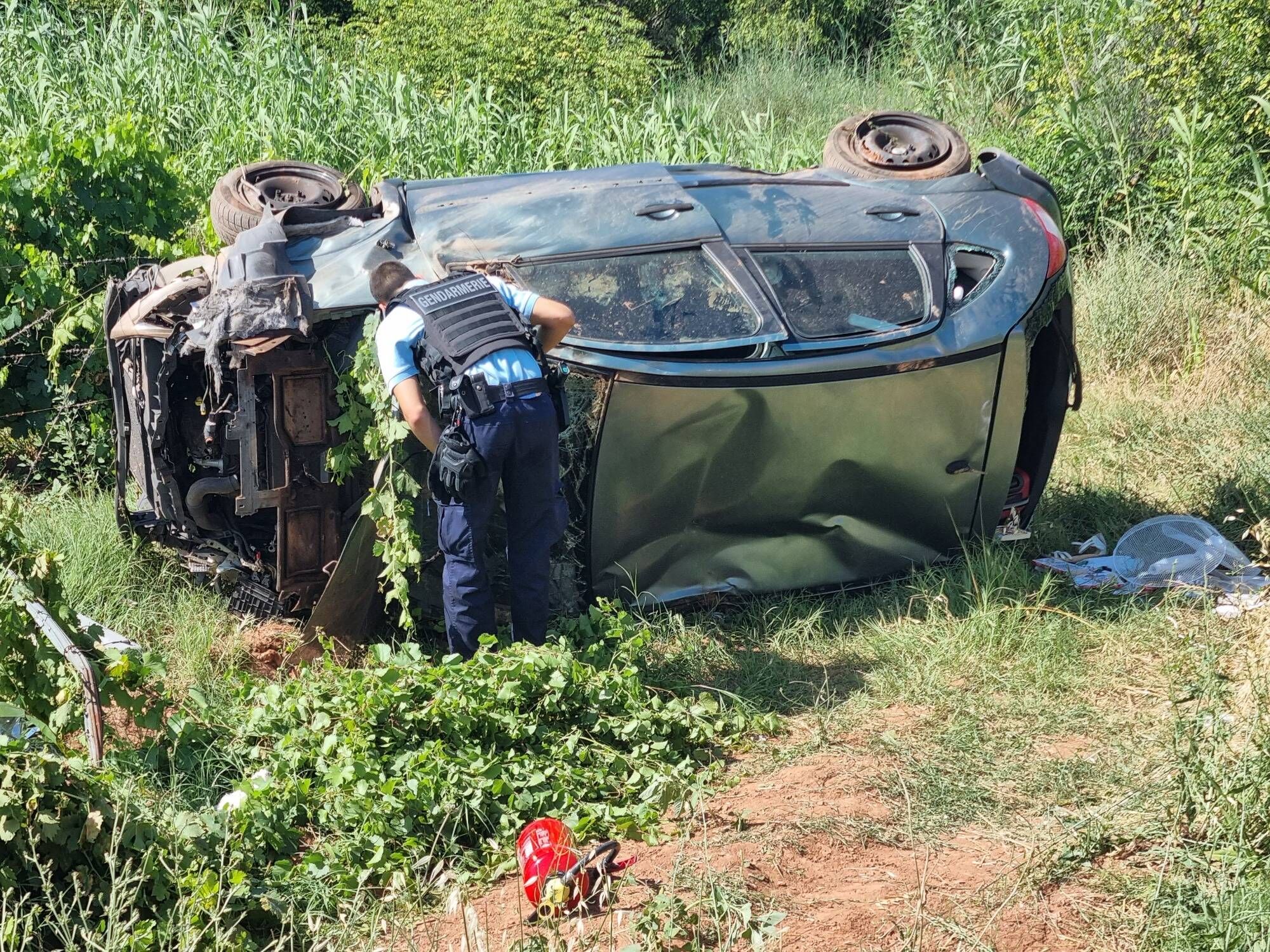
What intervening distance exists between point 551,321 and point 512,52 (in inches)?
295

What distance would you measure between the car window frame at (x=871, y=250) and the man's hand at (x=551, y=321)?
845 mm

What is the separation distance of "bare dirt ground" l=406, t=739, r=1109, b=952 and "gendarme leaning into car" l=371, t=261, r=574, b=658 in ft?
3.84

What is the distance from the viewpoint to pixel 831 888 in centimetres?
328

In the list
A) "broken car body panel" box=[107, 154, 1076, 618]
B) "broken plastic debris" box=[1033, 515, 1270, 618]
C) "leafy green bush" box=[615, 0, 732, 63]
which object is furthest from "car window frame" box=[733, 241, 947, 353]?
"leafy green bush" box=[615, 0, 732, 63]

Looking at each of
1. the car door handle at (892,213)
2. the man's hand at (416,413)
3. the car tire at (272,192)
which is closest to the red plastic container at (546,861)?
the man's hand at (416,413)

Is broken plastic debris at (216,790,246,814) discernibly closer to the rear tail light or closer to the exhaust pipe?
the exhaust pipe

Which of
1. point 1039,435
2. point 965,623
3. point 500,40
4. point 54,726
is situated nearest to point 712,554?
point 965,623

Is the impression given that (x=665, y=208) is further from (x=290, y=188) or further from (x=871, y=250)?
(x=290, y=188)

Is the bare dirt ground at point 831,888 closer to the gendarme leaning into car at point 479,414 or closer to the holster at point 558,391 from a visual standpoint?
the gendarme leaning into car at point 479,414

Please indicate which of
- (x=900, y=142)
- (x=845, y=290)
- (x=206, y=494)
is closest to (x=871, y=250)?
(x=845, y=290)

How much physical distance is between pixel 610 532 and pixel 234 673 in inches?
56.4

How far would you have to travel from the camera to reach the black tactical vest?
418cm

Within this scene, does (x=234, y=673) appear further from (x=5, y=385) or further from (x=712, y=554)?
(x=5, y=385)

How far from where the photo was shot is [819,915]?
123 inches
